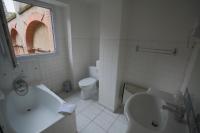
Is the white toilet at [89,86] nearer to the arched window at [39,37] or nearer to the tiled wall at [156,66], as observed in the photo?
the tiled wall at [156,66]

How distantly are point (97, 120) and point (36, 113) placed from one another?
108 centimetres

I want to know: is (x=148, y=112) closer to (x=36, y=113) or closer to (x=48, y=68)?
(x=36, y=113)

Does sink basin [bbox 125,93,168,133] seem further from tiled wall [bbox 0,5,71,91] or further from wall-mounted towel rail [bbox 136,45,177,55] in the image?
tiled wall [bbox 0,5,71,91]

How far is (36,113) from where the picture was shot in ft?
5.69

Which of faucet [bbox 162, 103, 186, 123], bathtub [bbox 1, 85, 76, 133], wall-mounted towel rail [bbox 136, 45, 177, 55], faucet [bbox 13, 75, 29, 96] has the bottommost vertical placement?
bathtub [bbox 1, 85, 76, 133]

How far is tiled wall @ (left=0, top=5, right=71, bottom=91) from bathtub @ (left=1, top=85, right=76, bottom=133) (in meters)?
0.24

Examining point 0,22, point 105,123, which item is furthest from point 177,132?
point 0,22

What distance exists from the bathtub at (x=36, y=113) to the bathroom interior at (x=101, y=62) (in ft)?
0.04

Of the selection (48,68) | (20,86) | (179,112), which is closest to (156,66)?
(179,112)

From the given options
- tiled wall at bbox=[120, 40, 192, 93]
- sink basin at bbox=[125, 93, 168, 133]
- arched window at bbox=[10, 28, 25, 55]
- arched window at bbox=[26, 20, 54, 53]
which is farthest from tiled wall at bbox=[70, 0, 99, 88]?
sink basin at bbox=[125, 93, 168, 133]

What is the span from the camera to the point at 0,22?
1326 millimetres

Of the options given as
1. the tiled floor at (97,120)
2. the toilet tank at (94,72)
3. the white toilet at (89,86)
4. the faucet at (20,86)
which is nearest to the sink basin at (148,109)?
the tiled floor at (97,120)

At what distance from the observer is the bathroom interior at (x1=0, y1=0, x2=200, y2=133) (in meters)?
1.23

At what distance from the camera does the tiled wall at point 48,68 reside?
1.63 metres
